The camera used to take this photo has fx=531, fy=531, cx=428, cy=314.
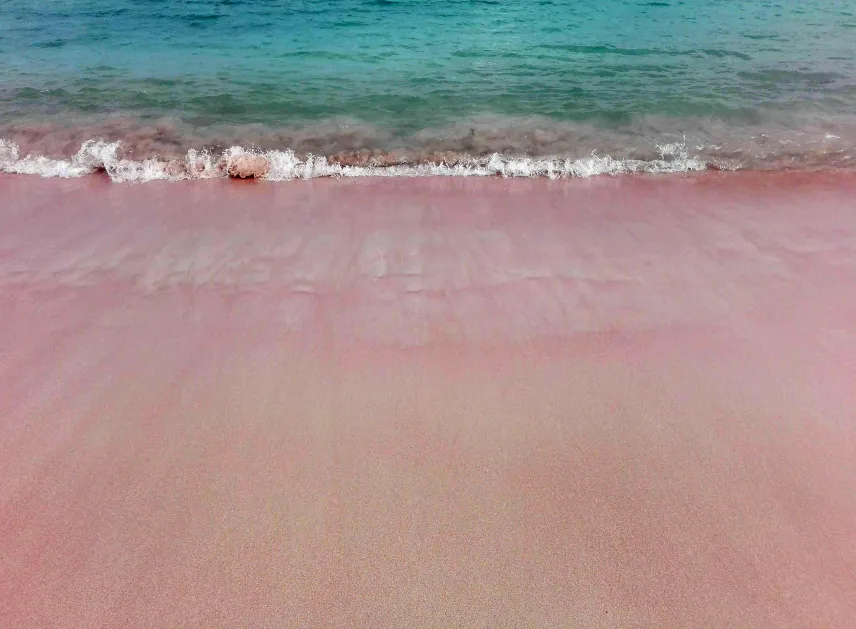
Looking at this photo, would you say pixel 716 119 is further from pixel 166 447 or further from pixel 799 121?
→ pixel 166 447

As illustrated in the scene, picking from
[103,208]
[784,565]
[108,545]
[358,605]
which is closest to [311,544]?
[358,605]

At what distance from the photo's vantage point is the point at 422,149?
5609mm

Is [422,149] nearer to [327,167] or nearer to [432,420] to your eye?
[327,167]

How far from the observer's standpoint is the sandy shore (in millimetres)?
1982

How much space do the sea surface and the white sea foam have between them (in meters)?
0.02

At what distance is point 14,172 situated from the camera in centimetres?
532

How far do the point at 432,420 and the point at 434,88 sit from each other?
581 cm

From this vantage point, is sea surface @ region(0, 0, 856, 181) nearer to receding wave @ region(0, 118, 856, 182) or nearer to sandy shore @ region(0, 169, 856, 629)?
receding wave @ region(0, 118, 856, 182)

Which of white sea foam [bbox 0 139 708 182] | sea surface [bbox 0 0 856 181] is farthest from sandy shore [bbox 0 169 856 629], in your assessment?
sea surface [bbox 0 0 856 181]

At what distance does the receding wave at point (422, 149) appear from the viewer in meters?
5.14

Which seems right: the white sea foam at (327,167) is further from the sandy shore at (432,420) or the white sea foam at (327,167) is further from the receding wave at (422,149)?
the sandy shore at (432,420)

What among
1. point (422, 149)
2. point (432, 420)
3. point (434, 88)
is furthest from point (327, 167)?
point (432, 420)

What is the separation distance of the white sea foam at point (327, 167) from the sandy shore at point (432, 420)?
980 mm

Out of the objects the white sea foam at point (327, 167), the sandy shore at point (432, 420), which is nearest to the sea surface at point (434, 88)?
the white sea foam at point (327, 167)
